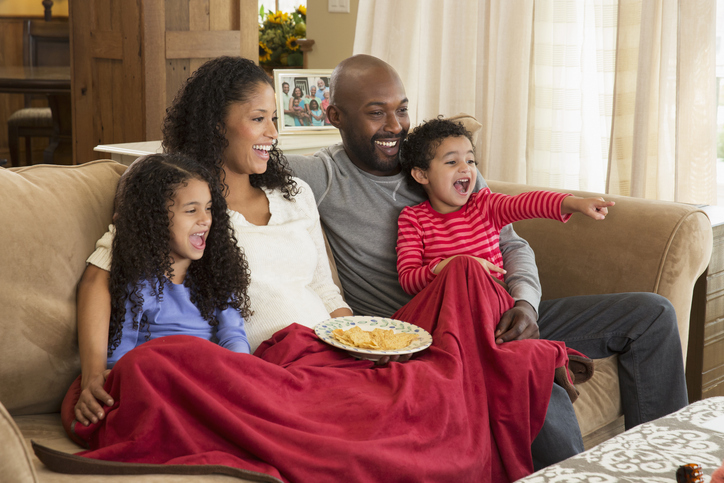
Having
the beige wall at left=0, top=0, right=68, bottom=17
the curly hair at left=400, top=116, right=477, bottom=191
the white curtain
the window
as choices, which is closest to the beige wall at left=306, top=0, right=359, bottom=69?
the white curtain

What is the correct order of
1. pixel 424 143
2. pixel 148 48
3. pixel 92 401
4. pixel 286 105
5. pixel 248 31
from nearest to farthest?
pixel 92 401
pixel 424 143
pixel 286 105
pixel 148 48
pixel 248 31

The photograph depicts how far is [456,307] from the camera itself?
1.52 m

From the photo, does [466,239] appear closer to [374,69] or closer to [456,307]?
[456,307]

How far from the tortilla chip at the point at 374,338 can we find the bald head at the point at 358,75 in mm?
803

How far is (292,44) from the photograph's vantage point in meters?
4.28

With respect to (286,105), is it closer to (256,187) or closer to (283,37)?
(256,187)

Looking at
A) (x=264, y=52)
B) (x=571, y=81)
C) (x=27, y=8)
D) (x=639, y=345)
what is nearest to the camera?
(x=639, y=345)

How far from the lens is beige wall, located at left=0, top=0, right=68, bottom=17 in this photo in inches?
Answer: 253

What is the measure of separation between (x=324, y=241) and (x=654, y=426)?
3.28 ft

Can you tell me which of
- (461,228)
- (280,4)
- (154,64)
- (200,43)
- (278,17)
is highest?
(280,4)

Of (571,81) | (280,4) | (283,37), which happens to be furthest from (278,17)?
(571,81)

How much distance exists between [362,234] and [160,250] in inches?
26.4

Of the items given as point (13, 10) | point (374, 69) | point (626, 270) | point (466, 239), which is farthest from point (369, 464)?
point (13, 10)

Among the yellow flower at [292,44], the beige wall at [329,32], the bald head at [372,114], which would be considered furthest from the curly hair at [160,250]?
the yellow flower at [292,44]
